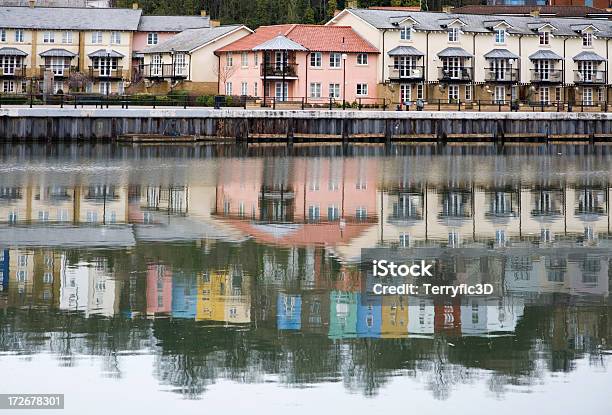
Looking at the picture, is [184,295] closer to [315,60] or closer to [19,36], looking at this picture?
[315,60]

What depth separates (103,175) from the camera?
45.6 meters

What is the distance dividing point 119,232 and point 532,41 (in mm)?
68237

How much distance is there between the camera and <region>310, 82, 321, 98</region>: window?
8669 centimetres

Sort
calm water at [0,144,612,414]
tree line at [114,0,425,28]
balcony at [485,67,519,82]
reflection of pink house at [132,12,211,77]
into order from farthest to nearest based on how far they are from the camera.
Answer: tree line at [114,0,425,28], reflection of pink house at [132,12,211,77], balcony at [485,67,519,82], calm water at [0,144,612,414]

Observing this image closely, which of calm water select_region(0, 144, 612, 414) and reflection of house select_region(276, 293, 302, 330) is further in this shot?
reflection of house select_region(276, 293, 302, 330)

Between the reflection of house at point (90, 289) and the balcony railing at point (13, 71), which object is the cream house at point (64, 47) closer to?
the balcony railing at point (13, 71)

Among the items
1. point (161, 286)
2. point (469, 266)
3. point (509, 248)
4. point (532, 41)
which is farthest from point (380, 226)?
point (532, 41)

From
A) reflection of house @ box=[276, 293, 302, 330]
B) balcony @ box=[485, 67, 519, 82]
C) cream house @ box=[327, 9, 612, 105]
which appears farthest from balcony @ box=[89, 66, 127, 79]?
reflection of house @ box=[276, 293, 302, 330]

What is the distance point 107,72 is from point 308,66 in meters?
18.7

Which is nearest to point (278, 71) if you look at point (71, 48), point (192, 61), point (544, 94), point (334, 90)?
point (334, 90)

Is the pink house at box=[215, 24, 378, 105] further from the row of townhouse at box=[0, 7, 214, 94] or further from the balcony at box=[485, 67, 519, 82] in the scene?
the row of townhouse at box=[0, 7, 214, 94]

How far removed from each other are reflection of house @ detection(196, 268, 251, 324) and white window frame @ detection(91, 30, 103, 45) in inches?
3052

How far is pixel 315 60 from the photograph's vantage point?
8700cm

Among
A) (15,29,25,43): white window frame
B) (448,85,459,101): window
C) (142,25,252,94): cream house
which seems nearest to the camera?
(448,85,459,101): window
